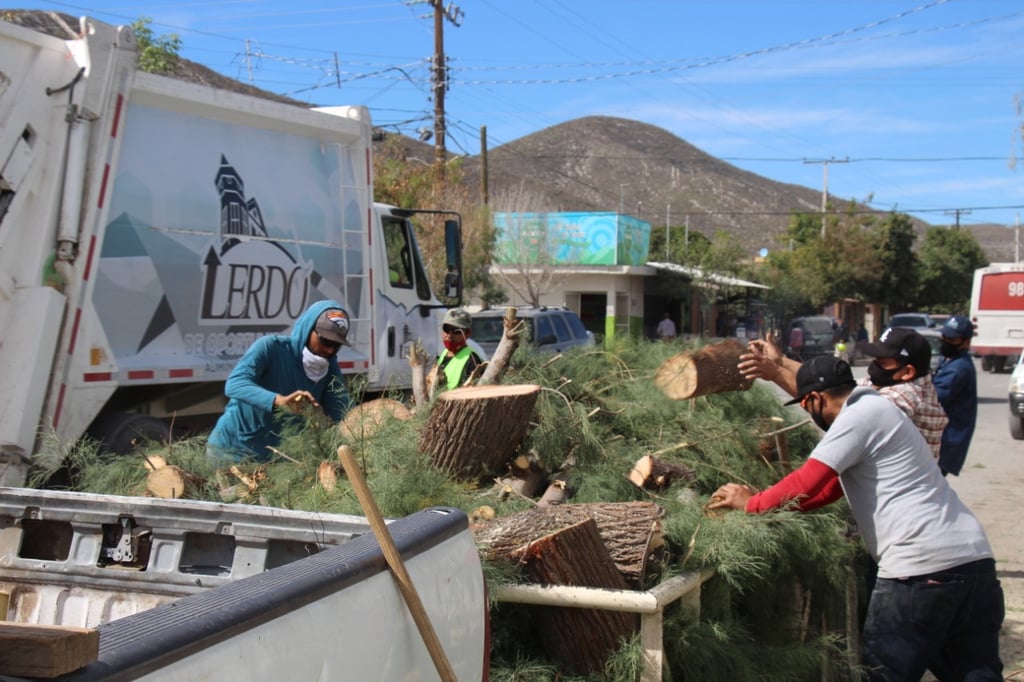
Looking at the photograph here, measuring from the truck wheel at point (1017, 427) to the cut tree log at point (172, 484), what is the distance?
13.9 m

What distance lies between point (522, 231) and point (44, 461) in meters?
25.9

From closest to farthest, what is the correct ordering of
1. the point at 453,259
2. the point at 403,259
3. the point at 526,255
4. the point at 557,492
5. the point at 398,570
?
the point at 398,570, the point at 557,492, the point at 403,259, the point at 453,259, the point at 526,255

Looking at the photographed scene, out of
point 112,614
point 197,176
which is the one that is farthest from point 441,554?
point 197,176

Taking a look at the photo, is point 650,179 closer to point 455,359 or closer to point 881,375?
point 455,359

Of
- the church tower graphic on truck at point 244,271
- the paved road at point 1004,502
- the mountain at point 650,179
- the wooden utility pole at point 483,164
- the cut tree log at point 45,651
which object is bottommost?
the paved road at point 1004,502

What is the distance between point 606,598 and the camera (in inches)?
137

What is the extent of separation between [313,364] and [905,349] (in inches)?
118

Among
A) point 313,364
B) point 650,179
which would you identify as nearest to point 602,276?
point 313,364

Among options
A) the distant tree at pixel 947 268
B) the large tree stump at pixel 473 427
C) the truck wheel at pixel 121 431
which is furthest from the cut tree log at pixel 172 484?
the distant tree at pixel 947 268

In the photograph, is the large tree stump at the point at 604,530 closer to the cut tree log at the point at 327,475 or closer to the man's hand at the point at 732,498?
the man's hand at the point at 732,498

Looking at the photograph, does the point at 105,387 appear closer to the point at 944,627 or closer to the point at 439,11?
the point at 944,627

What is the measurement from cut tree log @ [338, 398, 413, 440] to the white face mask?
0.89 ft

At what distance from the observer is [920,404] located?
4.81 metres

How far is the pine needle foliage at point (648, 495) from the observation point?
150 inches
